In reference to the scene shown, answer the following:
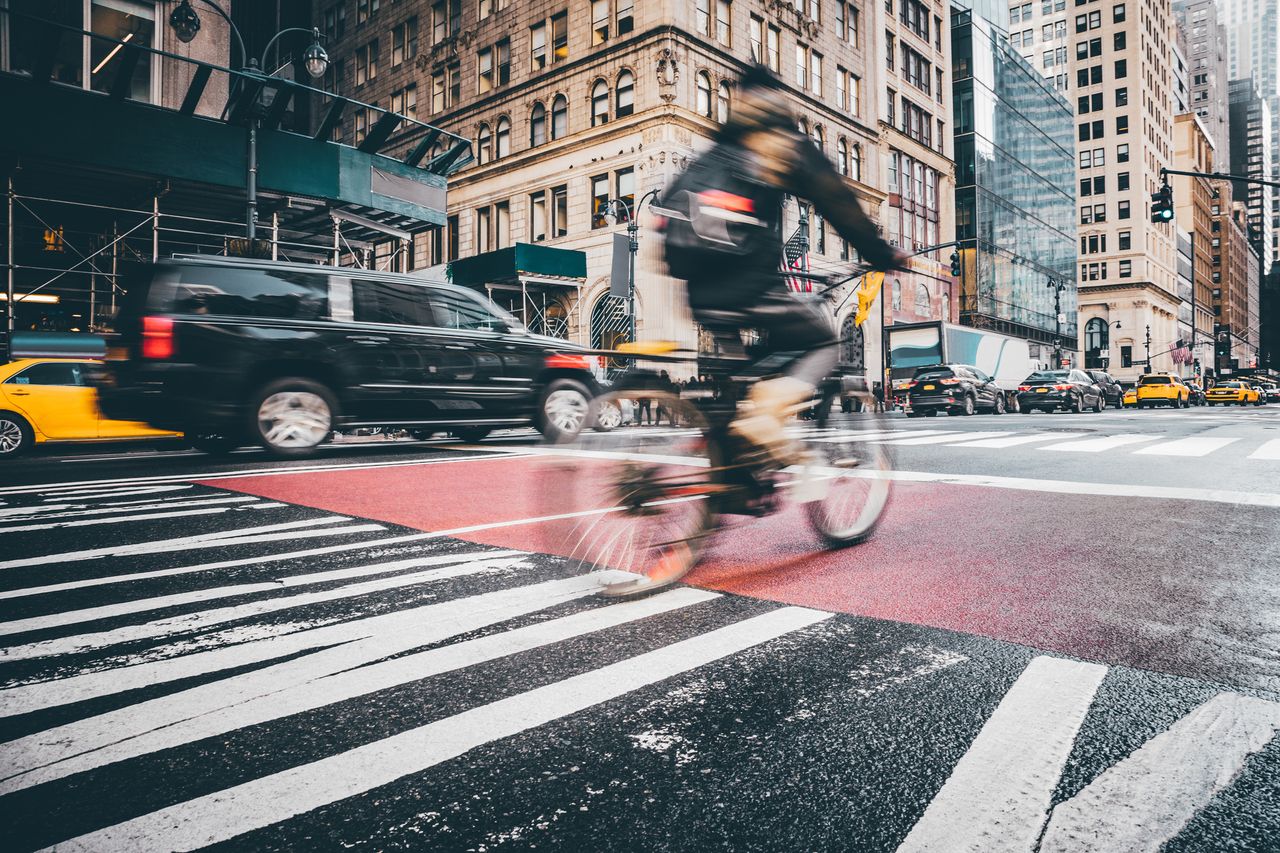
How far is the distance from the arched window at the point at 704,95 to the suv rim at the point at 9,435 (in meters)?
28.6

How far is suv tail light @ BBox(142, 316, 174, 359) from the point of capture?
849 cm

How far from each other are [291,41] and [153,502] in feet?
146

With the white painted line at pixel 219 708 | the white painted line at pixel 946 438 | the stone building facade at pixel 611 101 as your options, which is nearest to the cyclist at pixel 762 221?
the white painted line at pixel 219 708

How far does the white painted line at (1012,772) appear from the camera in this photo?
1.68 metres

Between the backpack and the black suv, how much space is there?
3.88m

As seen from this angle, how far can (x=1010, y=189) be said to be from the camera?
203ft

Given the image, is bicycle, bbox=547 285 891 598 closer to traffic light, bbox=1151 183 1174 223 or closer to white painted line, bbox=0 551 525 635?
white painted line, bbox=0 551 525 635

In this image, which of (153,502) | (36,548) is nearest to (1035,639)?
(36,548)

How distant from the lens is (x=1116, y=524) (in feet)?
17.7

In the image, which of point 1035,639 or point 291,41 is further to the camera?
point 291,41

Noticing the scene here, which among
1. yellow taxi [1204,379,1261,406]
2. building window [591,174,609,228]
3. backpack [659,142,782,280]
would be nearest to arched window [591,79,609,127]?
building window [591,174,609,228]

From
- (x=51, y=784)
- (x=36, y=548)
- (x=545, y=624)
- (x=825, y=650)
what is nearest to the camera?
(x=51, y=784)

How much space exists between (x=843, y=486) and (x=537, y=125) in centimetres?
3738

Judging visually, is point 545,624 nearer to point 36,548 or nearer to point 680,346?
point 680,346
